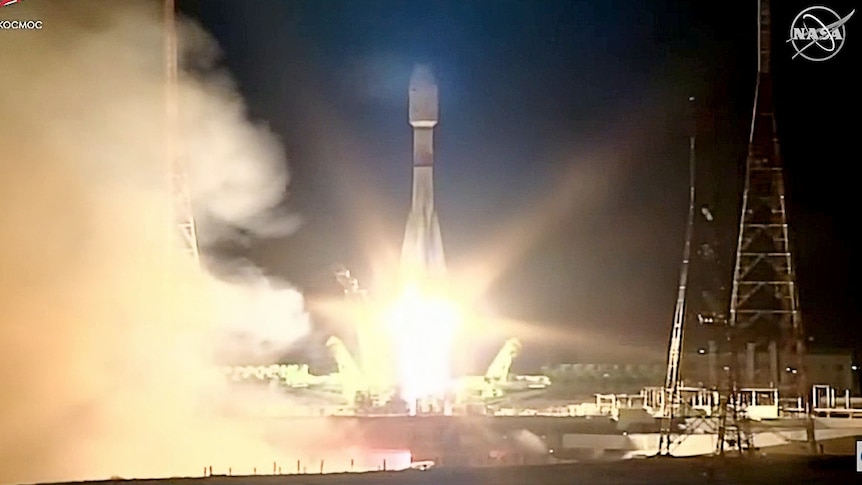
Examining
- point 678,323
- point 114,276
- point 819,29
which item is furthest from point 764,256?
point 114,276

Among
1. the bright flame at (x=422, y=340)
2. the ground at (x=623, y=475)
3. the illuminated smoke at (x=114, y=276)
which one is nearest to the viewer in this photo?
the ground at (x=623, y=475)

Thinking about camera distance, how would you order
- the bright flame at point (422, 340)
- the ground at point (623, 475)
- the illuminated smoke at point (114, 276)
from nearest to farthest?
the ground at point (623, 475)
the illuminated smoke at point (114, 276)
the bright flame at point (422, 340)

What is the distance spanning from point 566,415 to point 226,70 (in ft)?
6.24

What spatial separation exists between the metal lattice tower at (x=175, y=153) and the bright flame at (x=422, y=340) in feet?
2.86

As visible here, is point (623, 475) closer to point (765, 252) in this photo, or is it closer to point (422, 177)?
point (765, 252)

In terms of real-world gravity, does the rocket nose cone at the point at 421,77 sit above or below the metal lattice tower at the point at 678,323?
above

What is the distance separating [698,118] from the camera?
5523 mm

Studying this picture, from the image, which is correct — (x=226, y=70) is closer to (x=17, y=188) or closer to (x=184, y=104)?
(x=184, y=104)

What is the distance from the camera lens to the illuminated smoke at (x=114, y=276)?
213 inches

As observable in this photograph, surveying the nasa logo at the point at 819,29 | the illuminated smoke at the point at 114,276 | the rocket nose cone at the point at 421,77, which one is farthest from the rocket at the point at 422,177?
the nasa logo at the point at 819,29

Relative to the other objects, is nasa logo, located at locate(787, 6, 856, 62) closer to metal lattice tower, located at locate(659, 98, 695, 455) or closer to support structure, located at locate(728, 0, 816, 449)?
support structure, located at locate(728, 0, 816, 449)

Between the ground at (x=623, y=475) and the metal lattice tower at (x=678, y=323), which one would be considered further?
the metal lattice tower at (x=678, y=323)

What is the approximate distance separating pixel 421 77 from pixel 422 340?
1102mm

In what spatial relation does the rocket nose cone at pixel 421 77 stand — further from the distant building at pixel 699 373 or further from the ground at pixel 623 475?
the ground at pixel 623 475
